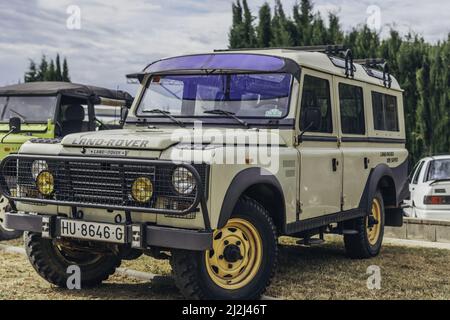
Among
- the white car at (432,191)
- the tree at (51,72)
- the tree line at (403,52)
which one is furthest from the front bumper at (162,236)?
the tree at (51,72)

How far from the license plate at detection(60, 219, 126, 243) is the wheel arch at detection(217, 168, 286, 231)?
0.81 metres

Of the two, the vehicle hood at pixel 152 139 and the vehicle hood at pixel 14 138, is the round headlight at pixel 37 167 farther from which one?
the vehicle hood at pixel 14 138

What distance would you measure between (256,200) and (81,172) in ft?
5.22

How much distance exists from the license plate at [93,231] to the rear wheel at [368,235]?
393 centimetres

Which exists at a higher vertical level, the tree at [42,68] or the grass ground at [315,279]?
the tree at [42,68]

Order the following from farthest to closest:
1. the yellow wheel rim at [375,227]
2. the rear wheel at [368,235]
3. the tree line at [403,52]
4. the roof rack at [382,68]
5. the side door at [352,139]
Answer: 1. the tree line at [403,52]
2. the roof rack at [382,68]
3. the yellow wheel rim at [375,227]
4. the rear wheel at [368,235]
5. the side door at [352,139]

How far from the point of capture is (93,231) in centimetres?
533

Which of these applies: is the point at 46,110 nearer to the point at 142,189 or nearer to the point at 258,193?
the point at 258,193

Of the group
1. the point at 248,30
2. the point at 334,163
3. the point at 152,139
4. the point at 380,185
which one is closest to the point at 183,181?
the point at 152,139

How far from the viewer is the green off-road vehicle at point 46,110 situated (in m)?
9.62

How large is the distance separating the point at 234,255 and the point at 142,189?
975 mm

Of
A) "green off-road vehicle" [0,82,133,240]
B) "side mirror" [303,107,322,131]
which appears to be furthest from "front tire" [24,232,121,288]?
"green off-road vehicle" [0,82,133,240]

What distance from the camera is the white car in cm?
1056
